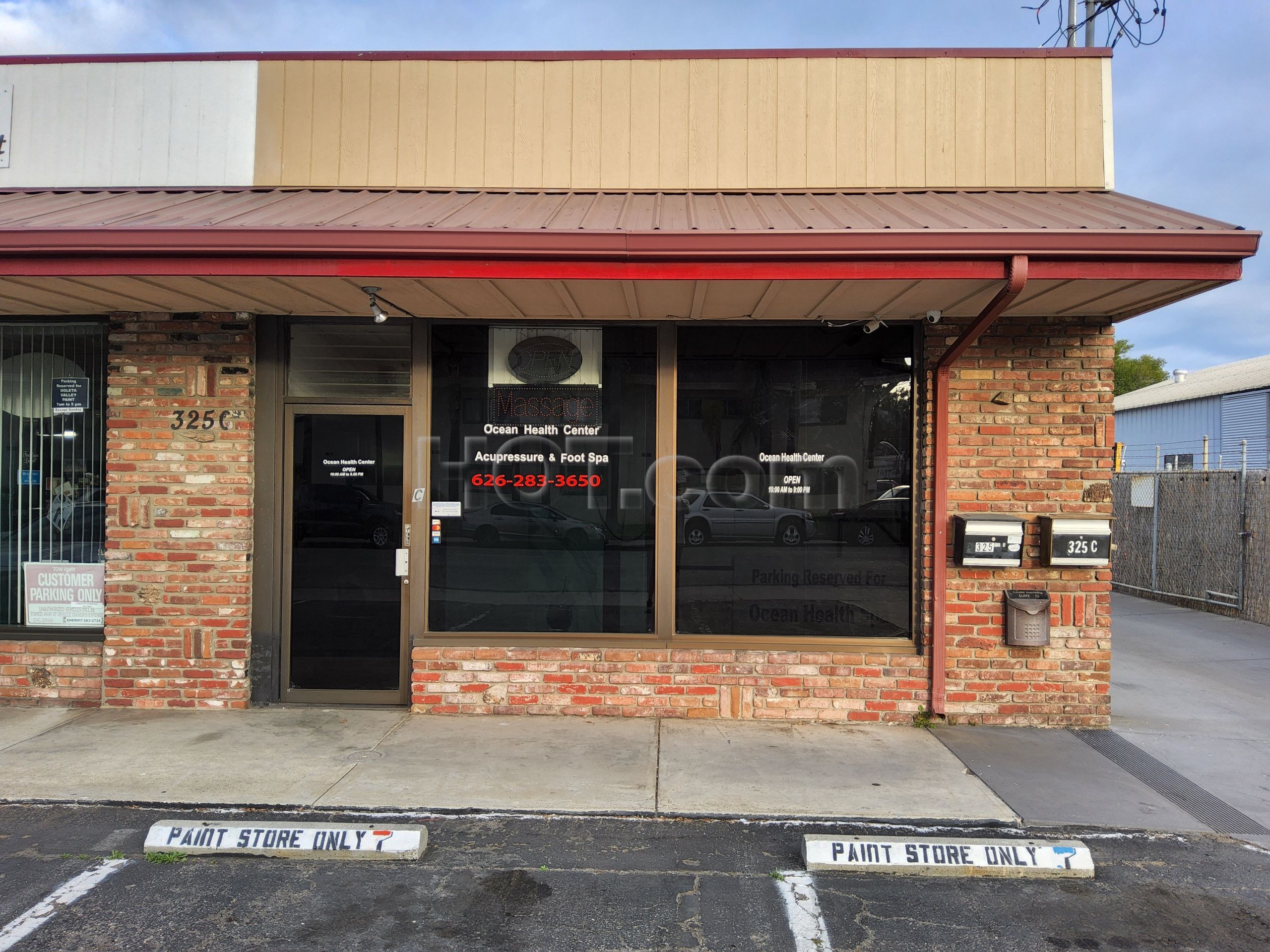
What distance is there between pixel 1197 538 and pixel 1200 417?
2086 centimetres

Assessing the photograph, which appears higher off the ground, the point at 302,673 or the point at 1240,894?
the point at 302,673

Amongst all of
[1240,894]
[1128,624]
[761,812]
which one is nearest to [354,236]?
[761,812]

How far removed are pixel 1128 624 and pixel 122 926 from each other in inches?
427

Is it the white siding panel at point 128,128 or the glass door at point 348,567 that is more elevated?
the white siding panel at point 128,128

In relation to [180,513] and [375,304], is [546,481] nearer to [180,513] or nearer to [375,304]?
A: [375,304]

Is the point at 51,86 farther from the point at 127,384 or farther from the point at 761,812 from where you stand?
the point at 761,812

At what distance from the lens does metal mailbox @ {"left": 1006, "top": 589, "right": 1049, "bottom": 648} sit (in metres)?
5.88

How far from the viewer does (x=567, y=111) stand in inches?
249

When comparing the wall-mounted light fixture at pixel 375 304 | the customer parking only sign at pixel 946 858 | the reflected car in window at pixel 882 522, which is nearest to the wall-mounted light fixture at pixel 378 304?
the wall-mounted light fixture at pixel 375 304

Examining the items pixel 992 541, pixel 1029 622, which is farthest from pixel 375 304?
pixel 1029 622

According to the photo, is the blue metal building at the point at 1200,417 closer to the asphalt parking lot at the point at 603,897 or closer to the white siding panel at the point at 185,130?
the asphalt parking lot at the point at 603,897

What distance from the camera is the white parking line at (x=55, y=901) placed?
3.34m

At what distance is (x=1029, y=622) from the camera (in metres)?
5.88

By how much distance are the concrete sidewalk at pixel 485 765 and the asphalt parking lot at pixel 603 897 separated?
258 mm
